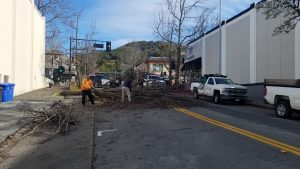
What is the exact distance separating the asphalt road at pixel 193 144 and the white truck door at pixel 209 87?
42.9ft

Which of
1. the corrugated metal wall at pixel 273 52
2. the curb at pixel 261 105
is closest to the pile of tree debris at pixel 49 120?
the curb at pixel 261 105

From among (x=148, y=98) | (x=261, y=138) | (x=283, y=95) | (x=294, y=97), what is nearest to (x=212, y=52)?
(x=148, y=98)

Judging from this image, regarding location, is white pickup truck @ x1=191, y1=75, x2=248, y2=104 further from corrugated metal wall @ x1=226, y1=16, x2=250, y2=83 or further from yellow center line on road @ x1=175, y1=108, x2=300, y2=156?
yellow center line on road @ x1=175, y1=108, x2=300, y2=156

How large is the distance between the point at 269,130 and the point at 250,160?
521 centimetres

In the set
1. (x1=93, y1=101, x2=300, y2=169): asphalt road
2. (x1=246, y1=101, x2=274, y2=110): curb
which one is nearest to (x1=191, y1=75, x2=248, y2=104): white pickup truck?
(x1=246, y1=101, x2=274, y2=110): curb

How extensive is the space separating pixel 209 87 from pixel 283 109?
11.2m

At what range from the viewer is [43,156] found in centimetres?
1039

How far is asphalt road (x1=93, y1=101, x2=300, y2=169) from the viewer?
8961mm

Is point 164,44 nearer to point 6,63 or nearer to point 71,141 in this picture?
point 6,63

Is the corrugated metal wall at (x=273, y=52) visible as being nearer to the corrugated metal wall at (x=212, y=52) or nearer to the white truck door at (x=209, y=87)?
the white truck door at (x=209, y=87)

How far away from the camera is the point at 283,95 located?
19.4 meters

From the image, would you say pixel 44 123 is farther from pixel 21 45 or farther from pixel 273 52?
pixel 21 45

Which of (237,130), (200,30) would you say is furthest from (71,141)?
(200,30)

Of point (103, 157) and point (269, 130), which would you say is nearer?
point (103, 157)
